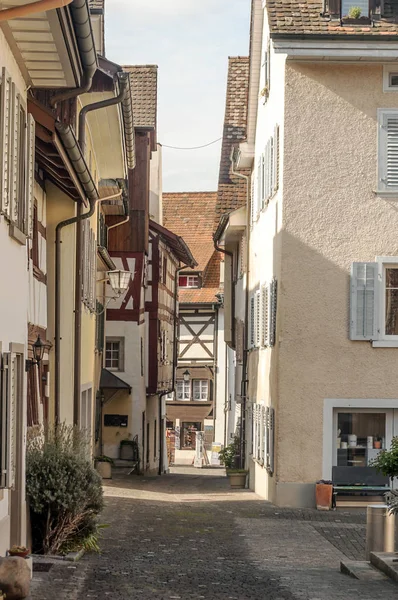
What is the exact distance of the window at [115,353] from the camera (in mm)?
35688

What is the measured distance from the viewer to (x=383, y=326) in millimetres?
21688

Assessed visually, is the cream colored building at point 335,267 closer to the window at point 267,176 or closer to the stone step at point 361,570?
the window at point 267,176

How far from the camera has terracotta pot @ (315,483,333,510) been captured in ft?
69.9

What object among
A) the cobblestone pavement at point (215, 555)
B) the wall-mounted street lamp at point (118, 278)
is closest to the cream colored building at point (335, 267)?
the cobblestone pavement at point (215, 555)

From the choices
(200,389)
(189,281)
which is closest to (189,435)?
(200,389)

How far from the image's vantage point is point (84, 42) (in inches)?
409

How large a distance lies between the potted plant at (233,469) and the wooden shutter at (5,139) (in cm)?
1882

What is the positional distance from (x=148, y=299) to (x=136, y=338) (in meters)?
3.51

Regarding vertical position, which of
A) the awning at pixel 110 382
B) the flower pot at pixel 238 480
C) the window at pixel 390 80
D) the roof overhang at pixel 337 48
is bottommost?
the flower pot at pixel 238 480

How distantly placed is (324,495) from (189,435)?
38.1m

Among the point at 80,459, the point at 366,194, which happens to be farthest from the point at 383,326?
the point at 80,459

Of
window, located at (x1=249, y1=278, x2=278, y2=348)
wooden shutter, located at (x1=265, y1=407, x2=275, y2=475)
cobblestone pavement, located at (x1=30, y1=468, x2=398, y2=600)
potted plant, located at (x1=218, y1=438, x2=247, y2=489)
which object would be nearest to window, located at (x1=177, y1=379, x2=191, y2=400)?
potted plant, located at (x1=218, y1=438, x2=247, y2=489)

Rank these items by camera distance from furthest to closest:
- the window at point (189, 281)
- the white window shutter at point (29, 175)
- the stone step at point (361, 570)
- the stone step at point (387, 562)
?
1. the window at point (189, 281)
2. the stone step at point (361, 570)
3. the stone step at point (387, 562)
4. the white window shutter at point (29, 175)

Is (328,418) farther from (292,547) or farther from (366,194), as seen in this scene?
(292,547)
